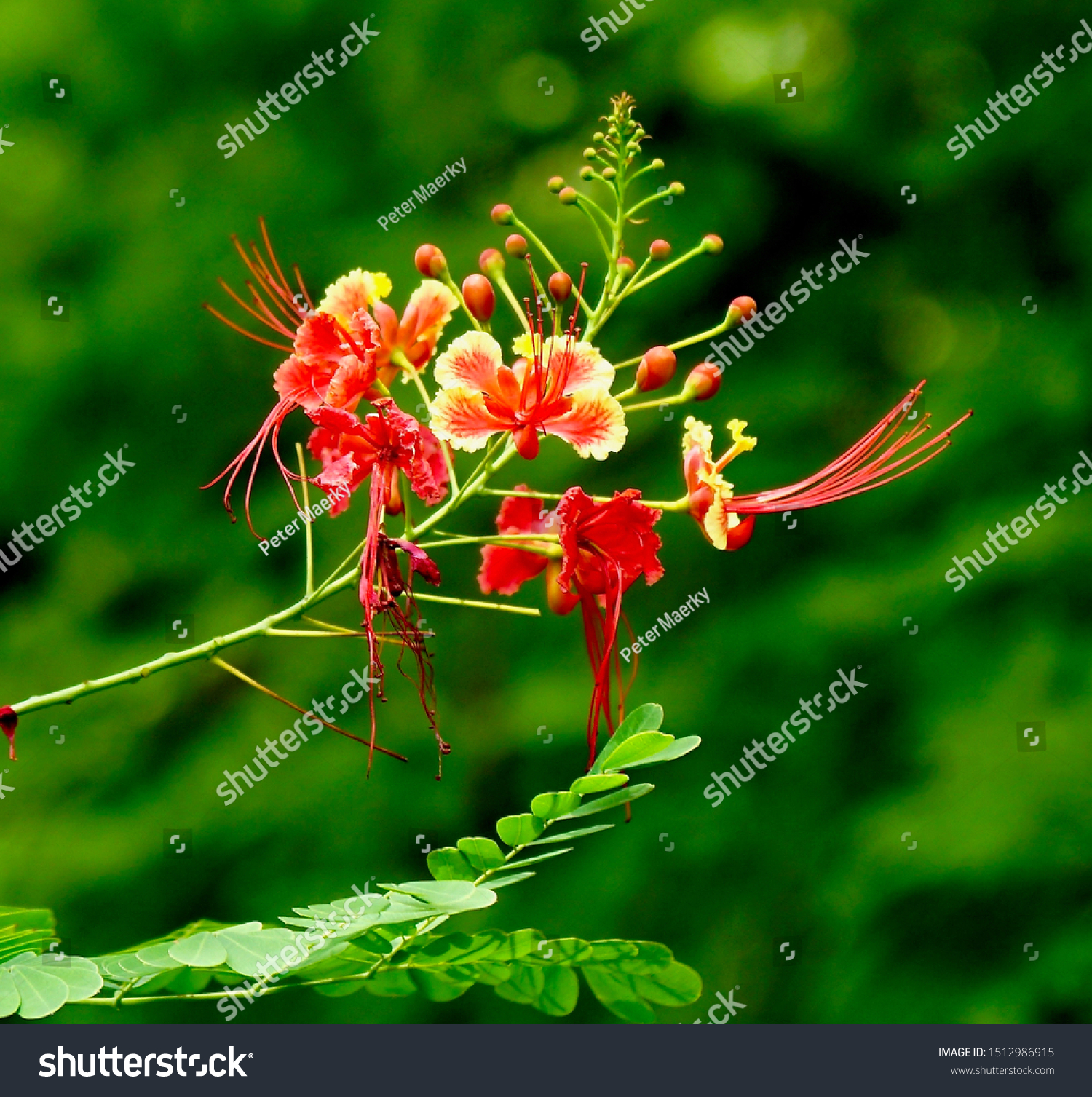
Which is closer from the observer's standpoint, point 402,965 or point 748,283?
point 402,965

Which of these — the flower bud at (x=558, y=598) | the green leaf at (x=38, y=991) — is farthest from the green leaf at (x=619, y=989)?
the green leaf at (x=38, y=991)

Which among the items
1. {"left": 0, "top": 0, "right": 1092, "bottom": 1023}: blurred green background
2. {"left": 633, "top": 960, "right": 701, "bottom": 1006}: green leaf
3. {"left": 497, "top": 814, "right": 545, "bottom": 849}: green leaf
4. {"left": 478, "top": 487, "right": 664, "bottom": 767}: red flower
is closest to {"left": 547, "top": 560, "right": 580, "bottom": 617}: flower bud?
{"left": 478, "top": 487, "right": 664, "bottom": 767}: red flower

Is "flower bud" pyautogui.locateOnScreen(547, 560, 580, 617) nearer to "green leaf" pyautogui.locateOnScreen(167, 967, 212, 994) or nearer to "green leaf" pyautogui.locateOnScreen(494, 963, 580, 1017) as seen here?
"green leaf" pyautogui.locateOnScreen(494, 963, 580, 1017)

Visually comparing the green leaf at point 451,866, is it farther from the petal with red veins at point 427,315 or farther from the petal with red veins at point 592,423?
the petal with red veins at point 427,315

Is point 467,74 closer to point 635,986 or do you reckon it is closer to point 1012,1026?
point 635,986

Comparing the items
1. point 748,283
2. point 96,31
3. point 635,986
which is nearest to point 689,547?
point 748,283

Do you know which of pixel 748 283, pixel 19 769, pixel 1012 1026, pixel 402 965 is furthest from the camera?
pixel 748 283

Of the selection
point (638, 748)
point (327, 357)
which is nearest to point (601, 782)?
point (638, 748)

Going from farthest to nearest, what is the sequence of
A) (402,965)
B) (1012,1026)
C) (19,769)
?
(19,769)
(1012,1026)
(402,965)
